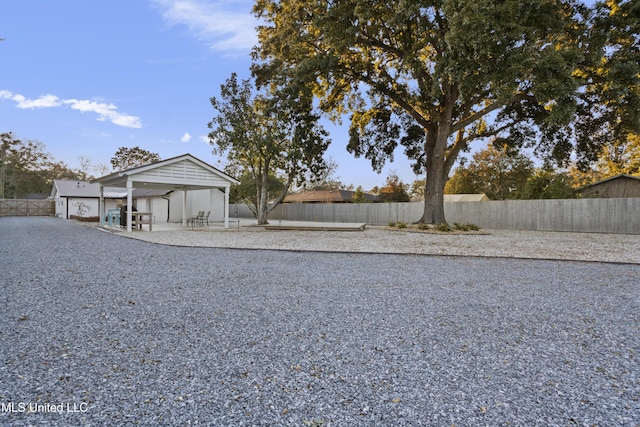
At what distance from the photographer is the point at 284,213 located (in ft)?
93.9

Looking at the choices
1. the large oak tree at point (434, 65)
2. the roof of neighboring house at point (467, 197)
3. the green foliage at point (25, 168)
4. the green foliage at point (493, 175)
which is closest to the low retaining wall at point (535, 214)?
the large oak tree at point (434, 65)

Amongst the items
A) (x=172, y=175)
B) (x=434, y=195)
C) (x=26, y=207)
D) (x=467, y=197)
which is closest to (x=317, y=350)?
(x=172, y=175)

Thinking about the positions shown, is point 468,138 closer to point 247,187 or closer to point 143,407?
point 247,187

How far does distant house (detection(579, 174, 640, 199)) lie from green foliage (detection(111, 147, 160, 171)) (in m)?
48.4

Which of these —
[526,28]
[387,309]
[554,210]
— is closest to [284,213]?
[554,210]

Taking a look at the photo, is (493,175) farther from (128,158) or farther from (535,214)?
(128,158)

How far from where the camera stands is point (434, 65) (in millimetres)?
13523

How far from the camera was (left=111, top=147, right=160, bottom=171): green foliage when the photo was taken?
153 ft

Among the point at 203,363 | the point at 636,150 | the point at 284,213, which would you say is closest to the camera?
the point at 203,363

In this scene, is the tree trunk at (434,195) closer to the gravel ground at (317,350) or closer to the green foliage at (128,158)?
the gravel ground at (317,350)

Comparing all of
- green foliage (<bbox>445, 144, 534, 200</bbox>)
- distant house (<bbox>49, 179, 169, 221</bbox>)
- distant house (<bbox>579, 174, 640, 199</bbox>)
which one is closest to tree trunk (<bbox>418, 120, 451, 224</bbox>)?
distant house (<bbox>579, 174, 640, 199</bbox>)

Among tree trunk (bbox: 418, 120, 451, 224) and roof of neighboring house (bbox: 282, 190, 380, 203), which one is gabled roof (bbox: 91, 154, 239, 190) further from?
roof of neighboring house (bbox: 282, 190, 380, 203)

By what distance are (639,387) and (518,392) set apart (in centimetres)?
77

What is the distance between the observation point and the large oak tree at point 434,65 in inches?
A: 383
